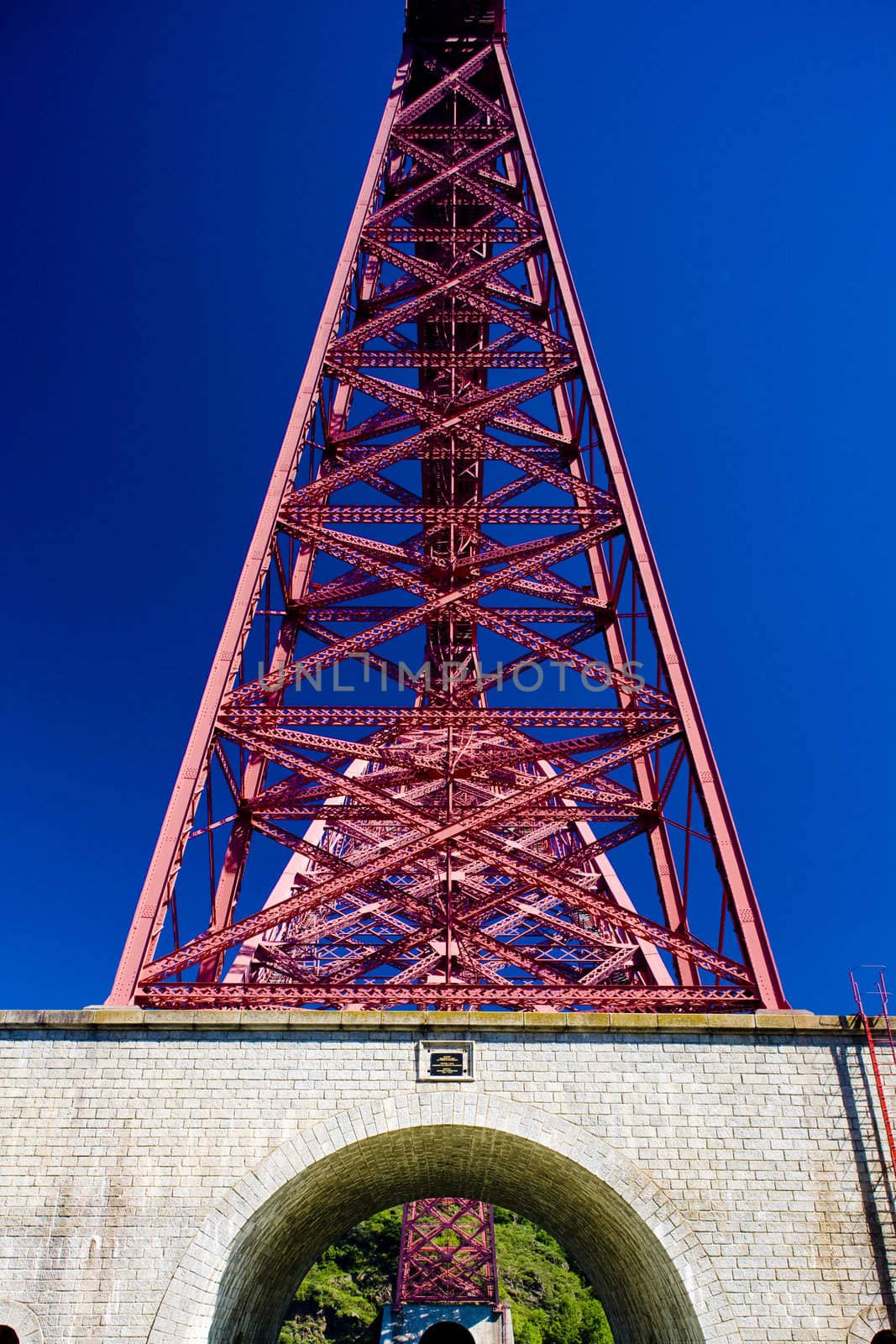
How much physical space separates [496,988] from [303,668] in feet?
14.8

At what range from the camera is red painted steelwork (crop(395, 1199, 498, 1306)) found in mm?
24422

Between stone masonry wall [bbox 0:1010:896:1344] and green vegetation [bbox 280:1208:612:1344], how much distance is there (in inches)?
958

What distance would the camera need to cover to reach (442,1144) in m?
8.34

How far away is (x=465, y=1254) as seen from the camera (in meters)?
25.7

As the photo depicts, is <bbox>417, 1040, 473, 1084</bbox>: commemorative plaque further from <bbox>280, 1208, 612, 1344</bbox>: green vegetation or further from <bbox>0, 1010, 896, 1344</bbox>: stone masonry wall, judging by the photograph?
<bbox>280, 1208, 612, 1344</bbox>: green vegetation

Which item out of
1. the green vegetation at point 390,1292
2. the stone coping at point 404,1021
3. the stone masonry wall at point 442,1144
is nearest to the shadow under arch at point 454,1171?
the stone masonry wall at point 442,1144

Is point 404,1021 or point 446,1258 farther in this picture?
point 446,1258

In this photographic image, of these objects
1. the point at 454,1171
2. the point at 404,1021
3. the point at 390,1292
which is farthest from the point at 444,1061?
the point at 390,1292

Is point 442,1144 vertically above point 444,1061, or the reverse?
point 444,1061

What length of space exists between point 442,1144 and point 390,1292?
26351 millimetres

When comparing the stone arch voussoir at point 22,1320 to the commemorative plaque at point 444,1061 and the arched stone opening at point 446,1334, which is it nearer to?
the commemorative plaque at point 444,1061

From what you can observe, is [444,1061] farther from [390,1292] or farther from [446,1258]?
[390,1292]

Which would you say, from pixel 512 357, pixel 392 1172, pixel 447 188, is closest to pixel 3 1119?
pixel 392 1172

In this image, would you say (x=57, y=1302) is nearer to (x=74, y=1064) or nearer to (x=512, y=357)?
(x=74, y=1064)
